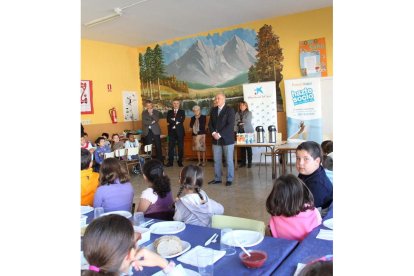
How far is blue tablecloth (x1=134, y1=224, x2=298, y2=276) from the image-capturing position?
4.81ft

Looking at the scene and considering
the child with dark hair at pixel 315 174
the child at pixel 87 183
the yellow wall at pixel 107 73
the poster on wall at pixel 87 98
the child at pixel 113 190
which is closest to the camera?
the child with dark hair at pixel 315 174

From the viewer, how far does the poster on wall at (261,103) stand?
768 centimetres

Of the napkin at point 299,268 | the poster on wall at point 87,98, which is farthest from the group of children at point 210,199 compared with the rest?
the poster on wall at point 87,98

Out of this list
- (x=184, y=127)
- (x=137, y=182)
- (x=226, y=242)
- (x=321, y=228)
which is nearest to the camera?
(x=226, y=242)

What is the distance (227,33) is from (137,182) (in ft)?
15.0

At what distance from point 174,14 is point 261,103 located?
2.83 m

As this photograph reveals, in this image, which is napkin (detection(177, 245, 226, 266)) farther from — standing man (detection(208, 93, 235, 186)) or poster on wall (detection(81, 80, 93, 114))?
poster on wall (detection(81, 80, 93, 114))

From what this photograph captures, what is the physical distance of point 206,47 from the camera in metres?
9.05

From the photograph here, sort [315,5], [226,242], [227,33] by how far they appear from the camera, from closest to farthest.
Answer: [226,242] → [315,5] → [227,33]

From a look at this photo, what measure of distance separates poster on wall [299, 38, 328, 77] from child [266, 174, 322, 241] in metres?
6.08

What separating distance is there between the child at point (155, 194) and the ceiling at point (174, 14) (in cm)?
462

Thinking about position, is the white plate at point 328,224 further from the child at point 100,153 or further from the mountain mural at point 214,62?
the mountain mural at point 214,62
